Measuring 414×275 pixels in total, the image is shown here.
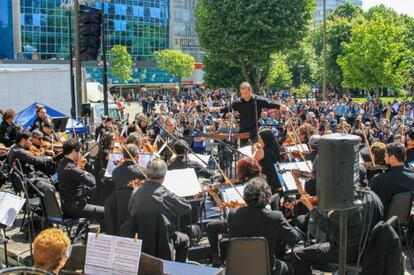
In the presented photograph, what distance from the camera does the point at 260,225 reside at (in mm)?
5227

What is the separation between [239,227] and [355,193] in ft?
4.36

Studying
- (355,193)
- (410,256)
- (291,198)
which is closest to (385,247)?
(355,193)

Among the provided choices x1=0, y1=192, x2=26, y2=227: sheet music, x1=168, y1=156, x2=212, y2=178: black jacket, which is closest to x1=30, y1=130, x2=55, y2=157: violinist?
x1=168, y1=156, x2=212, y2=178: black jacket

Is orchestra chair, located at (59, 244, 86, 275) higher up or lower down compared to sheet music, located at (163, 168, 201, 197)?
lower down

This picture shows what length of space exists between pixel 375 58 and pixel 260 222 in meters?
31.6

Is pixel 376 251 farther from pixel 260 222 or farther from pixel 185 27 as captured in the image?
pixel 185 27

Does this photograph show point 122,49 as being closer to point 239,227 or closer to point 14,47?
point 14,47

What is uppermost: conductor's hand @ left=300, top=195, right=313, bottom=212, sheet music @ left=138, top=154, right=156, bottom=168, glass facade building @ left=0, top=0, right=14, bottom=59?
glass facade building @ left=0, top=0, right=14, bottom=59

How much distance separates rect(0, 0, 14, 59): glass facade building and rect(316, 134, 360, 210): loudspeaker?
72.6 meters

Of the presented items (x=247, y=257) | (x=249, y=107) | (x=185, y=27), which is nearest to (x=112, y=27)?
(x=185, y=27)

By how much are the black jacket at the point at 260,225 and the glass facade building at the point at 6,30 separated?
235ft

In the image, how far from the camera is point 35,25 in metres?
72.5

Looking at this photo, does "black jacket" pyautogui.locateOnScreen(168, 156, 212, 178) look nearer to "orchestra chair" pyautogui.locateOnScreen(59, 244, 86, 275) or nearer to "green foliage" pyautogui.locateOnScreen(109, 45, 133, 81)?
"orchestra chair" pyautogui.locateOnScreen(59, 244, 86, 275)

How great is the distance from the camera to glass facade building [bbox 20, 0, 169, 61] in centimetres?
7194
